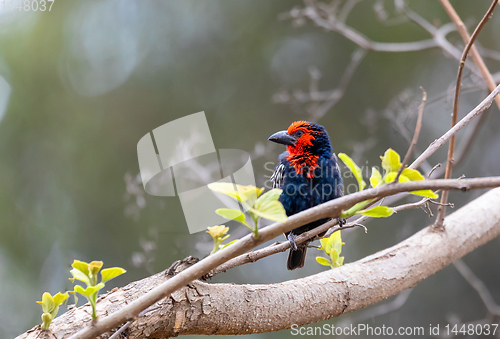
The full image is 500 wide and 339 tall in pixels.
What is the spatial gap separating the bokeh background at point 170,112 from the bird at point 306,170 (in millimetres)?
693

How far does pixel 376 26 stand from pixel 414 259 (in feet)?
7.77

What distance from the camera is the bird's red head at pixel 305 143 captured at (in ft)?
7.16

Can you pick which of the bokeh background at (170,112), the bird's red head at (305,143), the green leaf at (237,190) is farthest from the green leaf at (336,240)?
the bokeh background at (170,112)

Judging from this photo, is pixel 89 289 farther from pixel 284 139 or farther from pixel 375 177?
pixel 284 139

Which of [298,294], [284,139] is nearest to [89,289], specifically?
[298,294]

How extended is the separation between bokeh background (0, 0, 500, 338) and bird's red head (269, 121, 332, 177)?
768mm

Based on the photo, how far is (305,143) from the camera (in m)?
2.20

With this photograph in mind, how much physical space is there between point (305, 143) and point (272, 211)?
1378 mm

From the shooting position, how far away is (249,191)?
0.88 m

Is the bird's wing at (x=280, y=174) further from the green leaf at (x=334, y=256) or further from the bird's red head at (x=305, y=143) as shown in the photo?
the green leaf at (x=334, y=256)

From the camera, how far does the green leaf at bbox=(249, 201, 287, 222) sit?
83 centimetres

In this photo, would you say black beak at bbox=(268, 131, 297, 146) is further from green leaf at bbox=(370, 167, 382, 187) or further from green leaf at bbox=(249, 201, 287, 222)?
green leaf at bbox=(249, 201, 287, 222)

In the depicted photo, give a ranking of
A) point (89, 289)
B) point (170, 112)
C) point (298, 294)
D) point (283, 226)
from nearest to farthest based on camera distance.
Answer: point (283, 226)
point (89, 289)
point (298, 294)
point (170, 112)

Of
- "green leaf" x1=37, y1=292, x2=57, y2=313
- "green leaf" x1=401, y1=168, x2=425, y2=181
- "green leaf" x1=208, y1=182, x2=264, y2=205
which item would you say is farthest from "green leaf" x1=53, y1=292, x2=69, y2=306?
"green leaf" x1=401, y1=168, x2=425, y2=181
